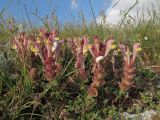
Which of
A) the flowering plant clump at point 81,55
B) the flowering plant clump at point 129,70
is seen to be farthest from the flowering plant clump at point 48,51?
the flowering plant clump at point 129,70

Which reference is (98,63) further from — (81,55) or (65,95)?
(65,95)

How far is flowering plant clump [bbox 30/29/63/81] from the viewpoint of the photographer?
330 cm

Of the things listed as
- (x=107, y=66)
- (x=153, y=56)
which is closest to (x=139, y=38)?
(x=153, y=56)

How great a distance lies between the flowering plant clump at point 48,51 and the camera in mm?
3296

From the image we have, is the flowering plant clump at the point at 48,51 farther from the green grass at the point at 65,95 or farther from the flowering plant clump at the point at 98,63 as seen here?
the flowering plant clump at the point at 98,63

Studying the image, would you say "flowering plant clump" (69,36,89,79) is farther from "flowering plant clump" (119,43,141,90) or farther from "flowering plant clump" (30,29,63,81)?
"flowering plant clump" (119,43,141,90)

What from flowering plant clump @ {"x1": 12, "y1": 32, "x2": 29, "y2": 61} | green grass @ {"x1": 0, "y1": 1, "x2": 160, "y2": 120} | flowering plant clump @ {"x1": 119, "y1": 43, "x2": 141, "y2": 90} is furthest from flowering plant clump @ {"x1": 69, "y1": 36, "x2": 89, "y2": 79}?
flowering plant clump @ {"x1": 12, "y1": 32, "x2": 29, "y2": 61}

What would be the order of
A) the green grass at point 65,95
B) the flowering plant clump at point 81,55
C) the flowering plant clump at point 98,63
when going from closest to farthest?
the green grass at point 65,95 → the flowering plant clump at point 98,63 → the flowering plant clump at point 81,55

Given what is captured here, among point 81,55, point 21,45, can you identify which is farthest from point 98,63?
point 21,45

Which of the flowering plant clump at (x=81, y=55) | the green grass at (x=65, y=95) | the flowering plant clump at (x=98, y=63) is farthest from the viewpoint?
the flowering plant clump at (x=81, y=55)

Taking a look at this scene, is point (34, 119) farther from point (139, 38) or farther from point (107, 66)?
point (139, 38)

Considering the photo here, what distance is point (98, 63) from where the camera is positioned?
3.31 m

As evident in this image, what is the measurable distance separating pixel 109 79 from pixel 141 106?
0.38 m

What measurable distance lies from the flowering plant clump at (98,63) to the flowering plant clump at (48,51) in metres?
0.31
